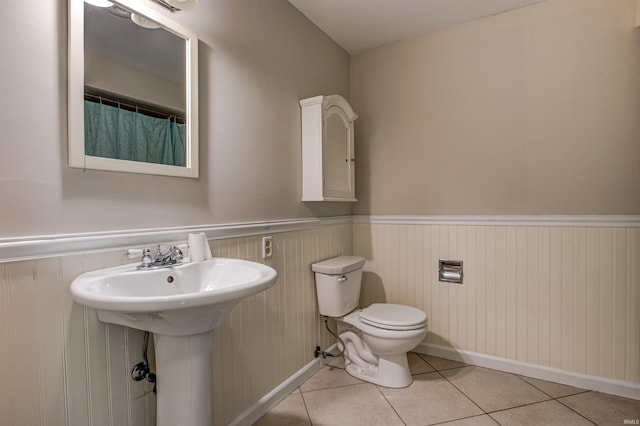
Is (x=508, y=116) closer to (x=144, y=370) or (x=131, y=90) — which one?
(x=131, y=90)

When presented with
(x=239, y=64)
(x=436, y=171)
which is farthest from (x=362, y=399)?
(x=239, y=64)

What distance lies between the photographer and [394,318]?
1.91 meters

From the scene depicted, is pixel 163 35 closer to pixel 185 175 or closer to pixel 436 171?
pixel 185 175

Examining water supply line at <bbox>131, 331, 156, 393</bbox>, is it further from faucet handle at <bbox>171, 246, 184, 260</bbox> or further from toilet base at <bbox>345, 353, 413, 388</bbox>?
toilet base at <bbox>345, 353, 413, 388</bbox>

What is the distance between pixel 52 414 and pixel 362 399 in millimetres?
1420

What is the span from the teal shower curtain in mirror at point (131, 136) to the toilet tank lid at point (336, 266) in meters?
1.07

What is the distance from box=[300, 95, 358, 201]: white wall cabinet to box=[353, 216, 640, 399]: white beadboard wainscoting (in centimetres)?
63

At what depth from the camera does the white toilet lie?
1.85m

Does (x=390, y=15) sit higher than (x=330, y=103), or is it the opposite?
(x=390, y=15)

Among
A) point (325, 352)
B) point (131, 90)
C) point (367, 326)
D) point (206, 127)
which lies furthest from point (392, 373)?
point (131, 90)

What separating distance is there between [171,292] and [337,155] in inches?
58.0

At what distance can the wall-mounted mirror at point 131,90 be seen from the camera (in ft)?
3.37

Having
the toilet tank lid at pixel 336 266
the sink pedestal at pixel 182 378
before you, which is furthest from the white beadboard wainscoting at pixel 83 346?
the toilet tank lid at pixel 336 266

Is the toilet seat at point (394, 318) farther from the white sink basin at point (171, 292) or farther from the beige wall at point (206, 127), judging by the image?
the white sink basin at point (171, 292)
